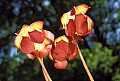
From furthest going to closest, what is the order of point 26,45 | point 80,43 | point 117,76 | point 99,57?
1. point 80,43
2. point 99,57
3. point 117,76
4. point 26,45

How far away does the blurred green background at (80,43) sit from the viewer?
562 centimetres

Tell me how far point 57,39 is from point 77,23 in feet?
0.17

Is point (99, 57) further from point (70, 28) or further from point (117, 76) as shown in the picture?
point (70, 28)

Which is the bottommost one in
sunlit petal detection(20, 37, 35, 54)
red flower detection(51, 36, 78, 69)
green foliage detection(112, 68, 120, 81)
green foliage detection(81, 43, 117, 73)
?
green foliage detection(112, 68, 120, 81)

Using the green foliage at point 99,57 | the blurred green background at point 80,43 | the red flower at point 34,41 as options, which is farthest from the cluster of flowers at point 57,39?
the green foliage at point 99,57

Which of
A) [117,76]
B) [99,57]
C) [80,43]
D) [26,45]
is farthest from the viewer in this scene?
[80,43]

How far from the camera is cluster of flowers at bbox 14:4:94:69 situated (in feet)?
2.66

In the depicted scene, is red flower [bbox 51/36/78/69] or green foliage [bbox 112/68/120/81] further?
green foliage [bbox 112/68/120/81]

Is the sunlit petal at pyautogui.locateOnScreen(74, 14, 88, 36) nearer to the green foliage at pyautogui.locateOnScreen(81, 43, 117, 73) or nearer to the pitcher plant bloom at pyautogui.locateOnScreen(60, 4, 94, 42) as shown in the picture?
the pitcher plant bloom at pyautogui.locateOnScreen(60, 4, 94, 42)

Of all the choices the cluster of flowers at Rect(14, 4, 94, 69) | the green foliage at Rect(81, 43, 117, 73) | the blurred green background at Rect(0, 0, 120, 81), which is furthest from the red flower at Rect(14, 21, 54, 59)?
the green foliage at Rect(81, 43, 117, 73)

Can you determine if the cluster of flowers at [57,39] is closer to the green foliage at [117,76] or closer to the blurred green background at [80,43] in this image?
the blurred green background at [80,43]

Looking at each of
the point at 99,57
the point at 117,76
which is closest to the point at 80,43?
the point at 99,57

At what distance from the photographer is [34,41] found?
81 cm

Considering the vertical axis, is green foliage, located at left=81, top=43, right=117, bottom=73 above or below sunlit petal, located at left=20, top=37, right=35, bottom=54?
below
